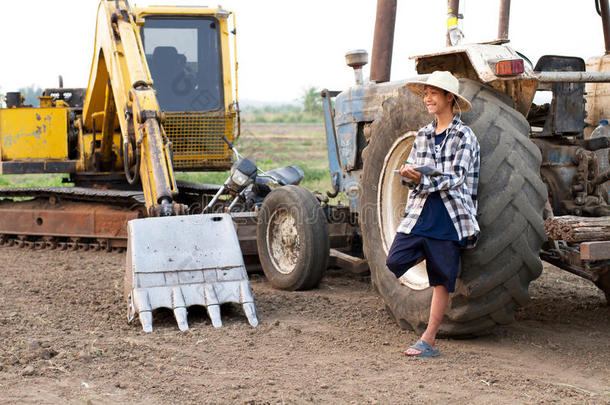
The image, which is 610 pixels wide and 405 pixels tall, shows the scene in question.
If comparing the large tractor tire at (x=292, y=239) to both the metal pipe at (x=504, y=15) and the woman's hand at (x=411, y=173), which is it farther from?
the woman's hand at (x=411, y=173)

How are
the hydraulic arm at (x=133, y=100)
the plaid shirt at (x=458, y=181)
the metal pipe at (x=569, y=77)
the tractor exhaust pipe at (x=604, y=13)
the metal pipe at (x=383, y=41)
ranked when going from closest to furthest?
the plaid shirt at (x=458, y=181), the metal pipe at (x=569, y=77), the tractor exhaust pipe at (x=604, y=13), the hydraulic arm at (x=133, y=100), the metal pipe at (x=383, y=41)

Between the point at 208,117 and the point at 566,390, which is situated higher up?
the point at 208,117

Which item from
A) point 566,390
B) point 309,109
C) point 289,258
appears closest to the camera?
point 566,390

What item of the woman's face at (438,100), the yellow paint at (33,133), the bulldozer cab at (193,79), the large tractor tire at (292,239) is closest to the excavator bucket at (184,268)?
the large tractor tire at (292,239)

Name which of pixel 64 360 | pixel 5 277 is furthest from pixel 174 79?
pixel 64 360

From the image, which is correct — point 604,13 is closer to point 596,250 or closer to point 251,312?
point 596,250

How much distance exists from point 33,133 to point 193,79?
80.1 inches

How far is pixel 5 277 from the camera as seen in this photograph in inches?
288

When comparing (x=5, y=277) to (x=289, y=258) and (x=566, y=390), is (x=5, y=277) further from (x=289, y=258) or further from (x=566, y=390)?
(x=566, y=390)

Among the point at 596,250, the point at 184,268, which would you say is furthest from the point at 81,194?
the point at 596,250

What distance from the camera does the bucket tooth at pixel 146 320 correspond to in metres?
5.00

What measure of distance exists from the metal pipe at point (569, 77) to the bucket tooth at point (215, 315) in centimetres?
251

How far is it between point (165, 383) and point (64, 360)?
0.71 meters

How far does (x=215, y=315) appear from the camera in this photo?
5.19m
